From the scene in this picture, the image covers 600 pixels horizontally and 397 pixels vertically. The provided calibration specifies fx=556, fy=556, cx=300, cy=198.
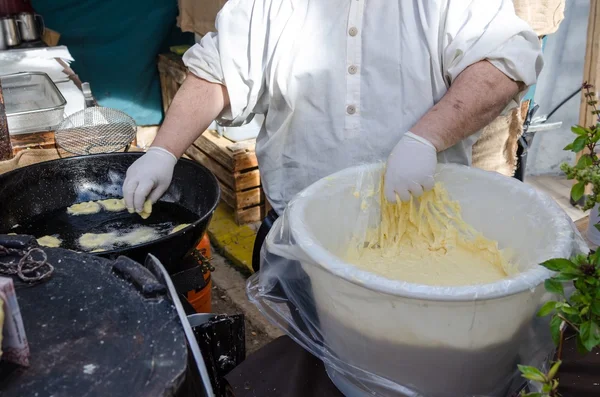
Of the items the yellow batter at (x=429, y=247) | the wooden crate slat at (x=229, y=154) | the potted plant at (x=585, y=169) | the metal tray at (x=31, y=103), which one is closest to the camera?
the potted plant at (x=585, y=169)

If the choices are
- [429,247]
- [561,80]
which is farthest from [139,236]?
[561,80]

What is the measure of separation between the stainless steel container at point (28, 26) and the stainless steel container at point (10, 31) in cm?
4

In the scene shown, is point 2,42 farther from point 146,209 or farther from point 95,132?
point 146,209

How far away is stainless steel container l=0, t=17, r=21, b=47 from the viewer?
375 cm

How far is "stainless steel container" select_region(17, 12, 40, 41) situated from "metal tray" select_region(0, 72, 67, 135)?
84 centimetres

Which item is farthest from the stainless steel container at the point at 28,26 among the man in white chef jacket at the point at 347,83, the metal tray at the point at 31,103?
the man in white chef jacket at the point at 347,83

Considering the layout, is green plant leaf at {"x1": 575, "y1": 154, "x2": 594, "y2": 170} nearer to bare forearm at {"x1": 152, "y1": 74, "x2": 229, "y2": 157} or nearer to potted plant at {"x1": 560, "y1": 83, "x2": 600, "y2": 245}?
potted plant at {"x1": 560, "y1": 83, "x2": 600, "y2": 245}

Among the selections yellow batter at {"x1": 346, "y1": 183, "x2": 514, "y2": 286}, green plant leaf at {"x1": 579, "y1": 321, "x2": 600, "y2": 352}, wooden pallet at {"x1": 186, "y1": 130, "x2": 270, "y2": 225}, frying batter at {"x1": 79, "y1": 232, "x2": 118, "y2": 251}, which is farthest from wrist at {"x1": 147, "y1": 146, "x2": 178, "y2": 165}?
wooden pallet at {"x1": 186, "y1": 130, "x2": 270, "y2": 225}

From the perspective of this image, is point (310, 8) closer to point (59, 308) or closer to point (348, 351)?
point (348, 351)

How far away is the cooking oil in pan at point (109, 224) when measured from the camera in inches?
71.2

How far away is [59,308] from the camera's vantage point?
905 millimetres

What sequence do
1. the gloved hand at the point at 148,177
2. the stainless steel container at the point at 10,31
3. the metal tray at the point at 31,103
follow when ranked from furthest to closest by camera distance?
the stainless steel container at the point at 10,31 → the metal tray at the point at 31,103 → the gloved hand at the point at 148,177

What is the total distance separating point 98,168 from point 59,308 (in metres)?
1.24

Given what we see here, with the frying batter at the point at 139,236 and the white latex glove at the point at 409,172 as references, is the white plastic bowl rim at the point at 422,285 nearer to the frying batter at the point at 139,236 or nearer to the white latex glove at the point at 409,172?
the white latex glove at the point at 409,172
